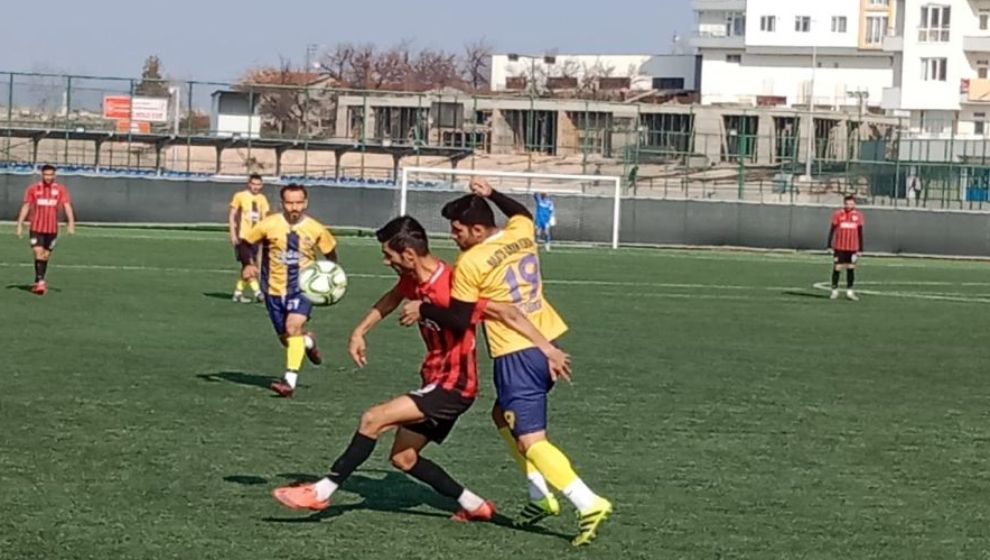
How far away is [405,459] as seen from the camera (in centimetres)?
864

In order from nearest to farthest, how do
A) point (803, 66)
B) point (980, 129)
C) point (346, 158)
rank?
point (346, 158), point (980, 129), point (803, 66)

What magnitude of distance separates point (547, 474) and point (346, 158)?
48321mm

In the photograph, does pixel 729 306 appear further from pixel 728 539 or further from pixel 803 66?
pixel 803 66

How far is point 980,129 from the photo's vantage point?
8844 centimetres

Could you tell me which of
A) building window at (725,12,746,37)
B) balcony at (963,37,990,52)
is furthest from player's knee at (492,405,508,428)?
A: building window at (725,12,746,37)

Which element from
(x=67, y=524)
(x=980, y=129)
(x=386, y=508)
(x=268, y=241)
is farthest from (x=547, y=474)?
(x=980, y=129)

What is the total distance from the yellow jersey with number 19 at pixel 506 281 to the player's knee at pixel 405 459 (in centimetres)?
74

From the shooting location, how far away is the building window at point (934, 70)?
8938 cm

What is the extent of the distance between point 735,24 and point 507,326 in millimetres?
104112

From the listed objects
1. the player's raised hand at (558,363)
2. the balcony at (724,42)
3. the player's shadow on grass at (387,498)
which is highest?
the balcony at (724,42)

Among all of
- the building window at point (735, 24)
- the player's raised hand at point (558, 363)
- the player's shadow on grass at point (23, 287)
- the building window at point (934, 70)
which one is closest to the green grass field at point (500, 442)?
the player's shadow on grass at point (23, 287)

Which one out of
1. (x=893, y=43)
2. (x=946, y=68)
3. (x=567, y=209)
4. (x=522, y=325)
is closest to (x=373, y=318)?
(x=522, y=325)

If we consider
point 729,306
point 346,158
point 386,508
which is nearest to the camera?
point 386,508

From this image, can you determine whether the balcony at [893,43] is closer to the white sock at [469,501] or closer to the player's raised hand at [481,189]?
the player's raised hand at [481,189]
